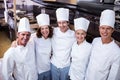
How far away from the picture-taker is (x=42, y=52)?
1.99m

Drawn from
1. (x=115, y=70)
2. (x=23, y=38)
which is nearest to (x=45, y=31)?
(x=23, y=38)

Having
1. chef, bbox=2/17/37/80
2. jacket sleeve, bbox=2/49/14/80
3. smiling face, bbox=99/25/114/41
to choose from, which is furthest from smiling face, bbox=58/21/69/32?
jacket sleeve, bbox=2/49/14/80

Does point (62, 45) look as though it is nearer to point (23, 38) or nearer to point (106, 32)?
point (23, 38)

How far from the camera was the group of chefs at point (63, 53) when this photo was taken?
1612 mm

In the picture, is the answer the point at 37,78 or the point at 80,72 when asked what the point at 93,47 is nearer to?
the point at 80,72

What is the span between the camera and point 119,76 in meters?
1.63

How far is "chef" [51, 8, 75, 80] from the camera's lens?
77.2 inches

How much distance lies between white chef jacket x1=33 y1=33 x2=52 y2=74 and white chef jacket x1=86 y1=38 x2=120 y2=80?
0.52 m

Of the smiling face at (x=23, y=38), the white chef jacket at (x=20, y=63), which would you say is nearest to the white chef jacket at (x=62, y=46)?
the white chef jacket at (x=20, y=63)

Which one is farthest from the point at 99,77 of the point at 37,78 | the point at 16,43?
the point at 16,43

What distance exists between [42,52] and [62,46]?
0.24 m

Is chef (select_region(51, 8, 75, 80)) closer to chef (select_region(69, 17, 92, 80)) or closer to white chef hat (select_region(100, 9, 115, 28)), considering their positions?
chef (select_region(69, 17, 92, 80))

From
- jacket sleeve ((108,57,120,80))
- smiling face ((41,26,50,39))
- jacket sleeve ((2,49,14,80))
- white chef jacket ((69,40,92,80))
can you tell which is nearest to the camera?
jacket sleeve ((108,57,120,80))

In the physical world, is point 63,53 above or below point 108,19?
below
